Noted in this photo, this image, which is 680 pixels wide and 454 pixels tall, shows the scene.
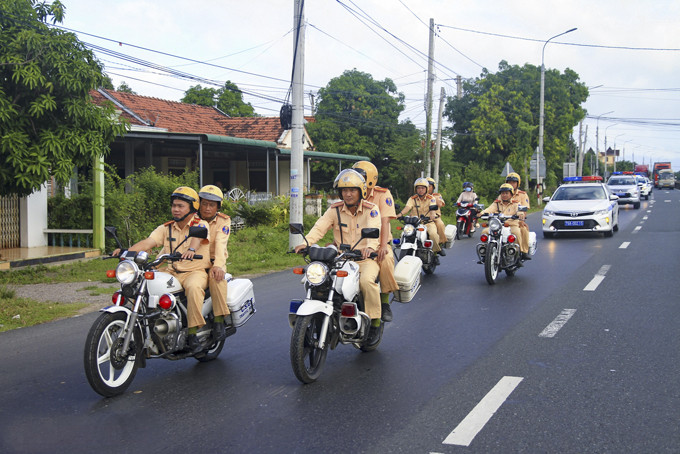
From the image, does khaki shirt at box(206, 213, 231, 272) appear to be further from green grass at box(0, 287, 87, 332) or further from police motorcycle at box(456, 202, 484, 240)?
police motorcycle at box(456, 202, 484, 240)

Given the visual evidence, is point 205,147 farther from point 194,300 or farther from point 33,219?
point 194,300

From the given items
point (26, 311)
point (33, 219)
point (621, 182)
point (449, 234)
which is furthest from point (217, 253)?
point (621, 182)

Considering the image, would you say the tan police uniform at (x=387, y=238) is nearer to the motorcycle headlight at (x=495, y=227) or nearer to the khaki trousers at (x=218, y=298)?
the khaki trousers at (x=218, y=298)

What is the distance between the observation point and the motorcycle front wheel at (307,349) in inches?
196

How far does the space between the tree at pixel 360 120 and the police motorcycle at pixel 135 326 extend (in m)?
37.6

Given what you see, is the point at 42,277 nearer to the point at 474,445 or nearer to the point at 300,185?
the point at 300,185

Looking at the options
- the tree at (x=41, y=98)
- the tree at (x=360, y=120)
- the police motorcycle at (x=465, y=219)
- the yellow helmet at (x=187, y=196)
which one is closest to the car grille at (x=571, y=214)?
the police motorcycle at (x=465, y=219)

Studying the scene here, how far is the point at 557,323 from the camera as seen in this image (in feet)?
24.0

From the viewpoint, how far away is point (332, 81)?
50.0 meters

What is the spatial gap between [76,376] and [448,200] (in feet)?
82.8

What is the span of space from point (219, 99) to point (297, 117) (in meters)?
37.3

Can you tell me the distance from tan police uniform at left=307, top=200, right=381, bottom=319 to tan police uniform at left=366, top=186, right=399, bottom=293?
0.36 ft

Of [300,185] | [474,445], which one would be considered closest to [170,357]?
[474,445]

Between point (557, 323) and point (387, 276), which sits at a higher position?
point (387, 276)
